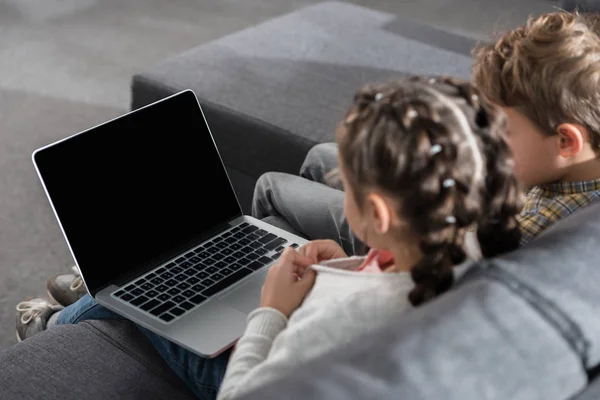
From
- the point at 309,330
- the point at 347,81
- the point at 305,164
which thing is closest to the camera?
the point at 309,330

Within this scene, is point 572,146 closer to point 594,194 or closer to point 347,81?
point 594,194

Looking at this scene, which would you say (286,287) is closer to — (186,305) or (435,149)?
(186,305)

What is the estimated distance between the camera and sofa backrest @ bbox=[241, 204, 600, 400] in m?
0.76

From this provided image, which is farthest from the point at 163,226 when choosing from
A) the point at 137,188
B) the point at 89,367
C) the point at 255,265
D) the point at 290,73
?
the point at 290,73

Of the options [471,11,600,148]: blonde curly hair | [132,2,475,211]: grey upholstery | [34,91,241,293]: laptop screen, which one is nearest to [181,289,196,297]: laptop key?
[34,91,241,293]: laptop screen

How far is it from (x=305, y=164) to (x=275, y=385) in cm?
118

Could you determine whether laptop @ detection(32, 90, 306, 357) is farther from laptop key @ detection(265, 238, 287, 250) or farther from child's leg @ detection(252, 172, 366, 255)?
child's leg @ detection(252, 172, 366, 255)

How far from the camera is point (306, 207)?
1.73 m

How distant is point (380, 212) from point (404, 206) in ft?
0.11

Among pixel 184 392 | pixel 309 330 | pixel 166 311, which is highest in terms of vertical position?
pixel 309 330

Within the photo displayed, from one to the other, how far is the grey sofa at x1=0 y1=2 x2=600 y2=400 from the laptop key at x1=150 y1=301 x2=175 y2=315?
0.09 m

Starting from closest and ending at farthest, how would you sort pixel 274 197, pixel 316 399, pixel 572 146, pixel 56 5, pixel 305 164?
pixel 316 399, pixel 572 146, pixel 274 197, pixel 305 164, pixel 56 5

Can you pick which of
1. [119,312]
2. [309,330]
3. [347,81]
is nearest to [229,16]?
[347,81]

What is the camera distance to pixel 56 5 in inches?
157
